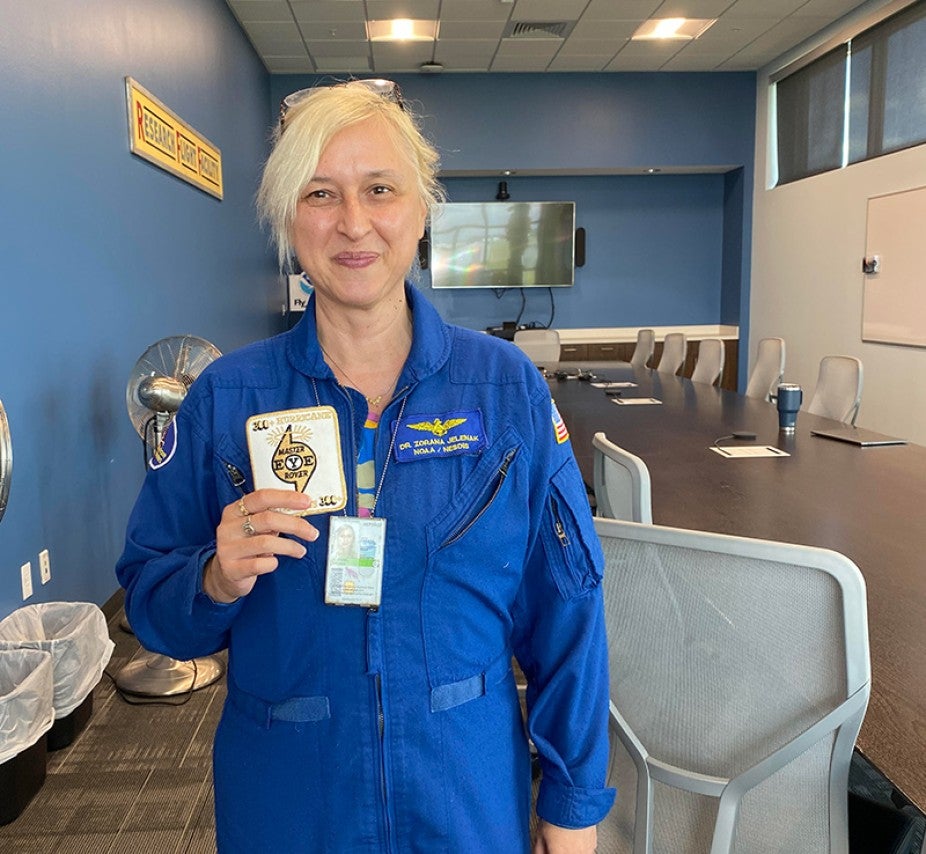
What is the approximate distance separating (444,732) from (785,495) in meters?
1.66

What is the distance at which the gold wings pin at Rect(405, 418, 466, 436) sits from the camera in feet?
3.12

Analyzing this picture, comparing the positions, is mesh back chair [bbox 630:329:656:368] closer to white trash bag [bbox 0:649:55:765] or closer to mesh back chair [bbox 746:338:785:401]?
mesh back chair [bbox 746:338:785:401]

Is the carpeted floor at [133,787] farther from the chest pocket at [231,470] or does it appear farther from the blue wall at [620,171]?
the blue wall at [620,171]

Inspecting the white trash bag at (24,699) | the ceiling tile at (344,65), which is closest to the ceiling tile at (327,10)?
the ceiling tile at (344,65)

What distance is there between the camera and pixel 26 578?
2.75 meters

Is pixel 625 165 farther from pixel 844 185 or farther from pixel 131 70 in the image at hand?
pixel 131 70

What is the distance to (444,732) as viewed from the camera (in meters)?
0.94

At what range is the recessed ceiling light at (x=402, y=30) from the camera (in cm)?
677

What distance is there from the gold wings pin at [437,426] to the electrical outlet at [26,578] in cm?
229

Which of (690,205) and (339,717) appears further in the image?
(690,205)

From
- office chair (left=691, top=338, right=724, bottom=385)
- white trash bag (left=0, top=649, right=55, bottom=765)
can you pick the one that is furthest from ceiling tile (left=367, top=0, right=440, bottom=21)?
white trash bag (left=0, top=649, right=55, bottom=765)

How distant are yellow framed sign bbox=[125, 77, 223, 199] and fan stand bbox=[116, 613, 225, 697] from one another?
2.39m

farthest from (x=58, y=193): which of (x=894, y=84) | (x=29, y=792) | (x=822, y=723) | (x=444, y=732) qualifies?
(x=894, y=84)

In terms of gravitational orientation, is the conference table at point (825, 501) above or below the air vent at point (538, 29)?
below
